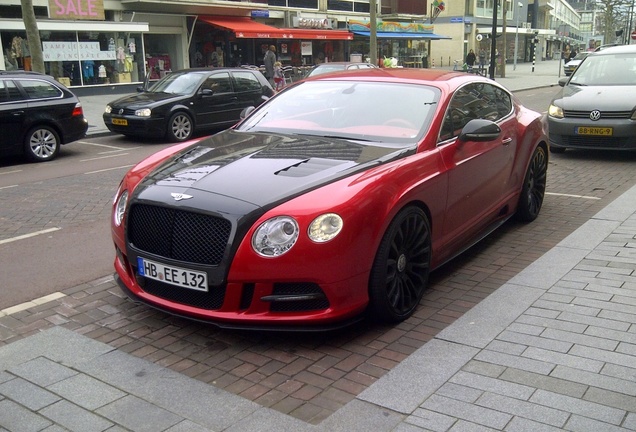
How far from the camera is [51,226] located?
7020 mm

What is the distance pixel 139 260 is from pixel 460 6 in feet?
211

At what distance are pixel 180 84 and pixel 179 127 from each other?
4.03 feet

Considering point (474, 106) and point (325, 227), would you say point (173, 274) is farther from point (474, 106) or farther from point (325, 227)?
point (474, 106)

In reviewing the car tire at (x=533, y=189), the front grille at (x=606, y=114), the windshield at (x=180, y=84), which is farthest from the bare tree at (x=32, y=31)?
the car tire at (x=533, y=189)

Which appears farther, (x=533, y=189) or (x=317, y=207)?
(x=533, y=189)

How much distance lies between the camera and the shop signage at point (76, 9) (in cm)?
2298

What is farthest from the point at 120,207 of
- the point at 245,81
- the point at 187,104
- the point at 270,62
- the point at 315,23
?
the point at 315,23

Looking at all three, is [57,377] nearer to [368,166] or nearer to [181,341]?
[181,341]

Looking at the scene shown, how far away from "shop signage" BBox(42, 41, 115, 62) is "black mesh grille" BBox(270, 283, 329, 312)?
21564 mm

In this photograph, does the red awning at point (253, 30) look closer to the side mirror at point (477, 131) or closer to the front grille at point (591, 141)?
the front grille at point (591, 141)

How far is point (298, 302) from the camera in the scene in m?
3.80

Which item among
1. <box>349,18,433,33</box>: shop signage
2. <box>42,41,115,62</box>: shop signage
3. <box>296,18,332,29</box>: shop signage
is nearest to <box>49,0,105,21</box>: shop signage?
<box>42,41,115,62</box>: shop signage

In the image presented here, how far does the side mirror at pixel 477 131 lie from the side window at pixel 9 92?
9326mm

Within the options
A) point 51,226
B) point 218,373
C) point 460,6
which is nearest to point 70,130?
point 51,226
